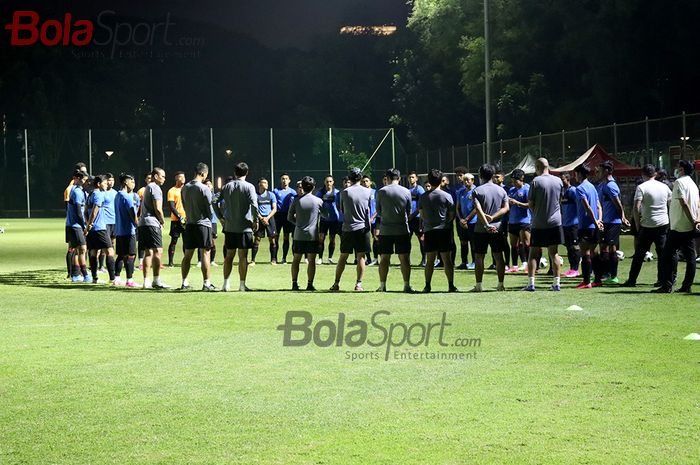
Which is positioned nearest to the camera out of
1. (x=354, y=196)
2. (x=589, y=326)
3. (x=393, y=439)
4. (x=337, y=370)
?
(x=393, y=439)

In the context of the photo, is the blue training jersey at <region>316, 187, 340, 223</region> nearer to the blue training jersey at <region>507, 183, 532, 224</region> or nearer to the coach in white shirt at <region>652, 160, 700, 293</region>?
the blue training jersey at <region>507, 183, 532, 224</region>

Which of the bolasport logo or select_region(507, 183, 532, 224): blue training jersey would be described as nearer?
select_region(507, 183, 532, 224): blue training jersey

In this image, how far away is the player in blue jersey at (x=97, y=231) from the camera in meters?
19.4

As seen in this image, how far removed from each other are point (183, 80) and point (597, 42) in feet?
151

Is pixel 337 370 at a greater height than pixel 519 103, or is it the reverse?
pixel 519 103

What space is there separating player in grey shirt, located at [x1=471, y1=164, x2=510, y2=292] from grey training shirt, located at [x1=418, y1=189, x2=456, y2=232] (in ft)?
1.56

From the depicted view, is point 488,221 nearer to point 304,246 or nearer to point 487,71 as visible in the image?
point 304,246

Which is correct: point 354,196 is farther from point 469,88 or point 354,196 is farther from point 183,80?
point 183,80

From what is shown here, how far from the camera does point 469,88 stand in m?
63.1

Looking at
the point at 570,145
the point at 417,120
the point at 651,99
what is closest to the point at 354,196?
the point at 570,145

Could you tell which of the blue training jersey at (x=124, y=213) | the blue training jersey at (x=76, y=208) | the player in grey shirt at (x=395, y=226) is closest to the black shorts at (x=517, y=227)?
the player in grey shirt at (x=395, y=226)

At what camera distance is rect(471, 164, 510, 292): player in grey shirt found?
16.7 metres

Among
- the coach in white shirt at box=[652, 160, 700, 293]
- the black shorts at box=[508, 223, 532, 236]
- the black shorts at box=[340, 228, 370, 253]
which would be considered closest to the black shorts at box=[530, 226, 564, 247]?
the coach in white shirt at box=[652, 160, 700, 293]

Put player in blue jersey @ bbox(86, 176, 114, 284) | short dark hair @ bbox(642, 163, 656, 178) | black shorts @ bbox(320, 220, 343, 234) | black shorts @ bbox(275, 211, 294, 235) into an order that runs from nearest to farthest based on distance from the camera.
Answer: short dark hair @ bbox(642, 163, 656, 178)
player in blue jersey @ bbox(86, 176, 114, 284)
black shorts @ bbox(320, 220, 343, 234)
black shorts @ bbox(275, 211, 294, 235)
